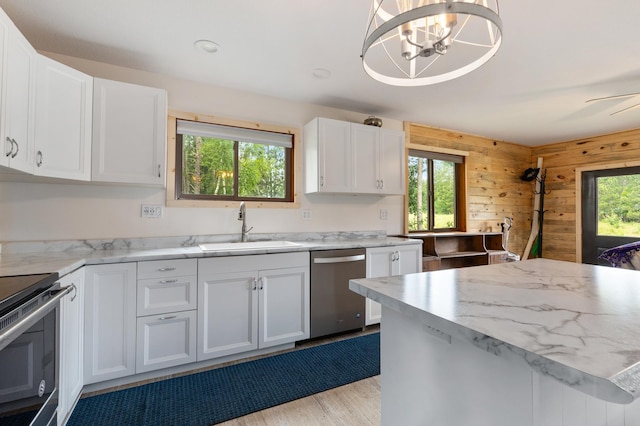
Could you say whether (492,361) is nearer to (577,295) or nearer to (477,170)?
(577,295)

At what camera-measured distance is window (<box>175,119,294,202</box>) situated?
8.96ft

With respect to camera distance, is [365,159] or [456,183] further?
[456,183]

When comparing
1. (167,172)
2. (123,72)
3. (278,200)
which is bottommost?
(278,200)

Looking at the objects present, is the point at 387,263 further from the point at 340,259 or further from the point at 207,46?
the point at 207,46

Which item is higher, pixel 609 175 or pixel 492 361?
pixel 609 175

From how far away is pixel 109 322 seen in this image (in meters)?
1.88

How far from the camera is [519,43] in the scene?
6.84ft

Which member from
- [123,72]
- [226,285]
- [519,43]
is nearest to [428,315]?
[226,285]

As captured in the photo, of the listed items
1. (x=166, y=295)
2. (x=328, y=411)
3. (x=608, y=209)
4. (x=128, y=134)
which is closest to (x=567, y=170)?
(x=608, y=209)

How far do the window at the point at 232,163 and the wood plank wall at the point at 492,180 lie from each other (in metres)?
1.79

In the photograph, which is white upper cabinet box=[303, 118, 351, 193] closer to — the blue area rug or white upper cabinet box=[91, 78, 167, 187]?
white upper cabinet box=[91, 78, 167, 187]

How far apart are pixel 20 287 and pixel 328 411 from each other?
162 cm

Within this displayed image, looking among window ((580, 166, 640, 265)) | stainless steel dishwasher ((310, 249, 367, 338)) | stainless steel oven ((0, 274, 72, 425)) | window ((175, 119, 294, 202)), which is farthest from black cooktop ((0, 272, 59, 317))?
window ((580, 166, 640, 265))

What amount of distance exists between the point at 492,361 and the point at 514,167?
5.25m
